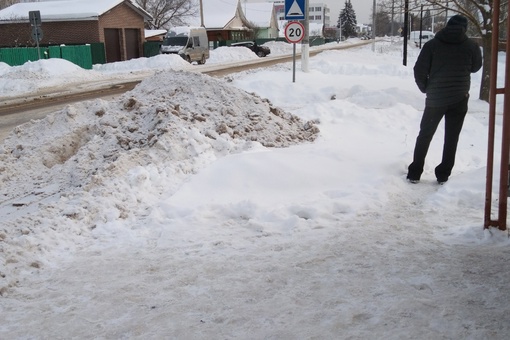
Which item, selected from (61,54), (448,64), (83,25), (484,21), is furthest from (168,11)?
(448,64)

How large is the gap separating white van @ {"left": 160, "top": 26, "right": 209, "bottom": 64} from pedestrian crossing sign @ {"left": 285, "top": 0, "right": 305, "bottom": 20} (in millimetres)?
22440

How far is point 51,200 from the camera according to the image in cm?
541

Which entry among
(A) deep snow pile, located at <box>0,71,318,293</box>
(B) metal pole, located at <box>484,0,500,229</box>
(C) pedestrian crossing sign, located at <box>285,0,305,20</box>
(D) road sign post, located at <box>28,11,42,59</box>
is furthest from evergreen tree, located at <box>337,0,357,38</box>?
(B) metal pole, located at <box>484,0,500,229</box>

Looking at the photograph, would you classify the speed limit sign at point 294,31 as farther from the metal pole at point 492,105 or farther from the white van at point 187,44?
the white van at point 187,44

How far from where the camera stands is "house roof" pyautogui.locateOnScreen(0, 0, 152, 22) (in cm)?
3806

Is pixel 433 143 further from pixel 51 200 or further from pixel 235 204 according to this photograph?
pixel 51 200

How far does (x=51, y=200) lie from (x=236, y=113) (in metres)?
2.96

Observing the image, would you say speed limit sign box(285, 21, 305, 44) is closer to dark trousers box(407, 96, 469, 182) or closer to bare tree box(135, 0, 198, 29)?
dark trousers box(407, 96, 469, 182)

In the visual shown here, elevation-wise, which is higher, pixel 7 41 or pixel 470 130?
pixel 7 41

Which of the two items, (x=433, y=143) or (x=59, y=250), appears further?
(x=433, y=143)

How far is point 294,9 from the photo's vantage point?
15.3 meters

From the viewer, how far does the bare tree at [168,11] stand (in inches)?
2645

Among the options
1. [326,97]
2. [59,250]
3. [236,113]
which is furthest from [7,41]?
[59,250]

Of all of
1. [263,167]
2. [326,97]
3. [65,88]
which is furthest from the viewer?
[65,88]
